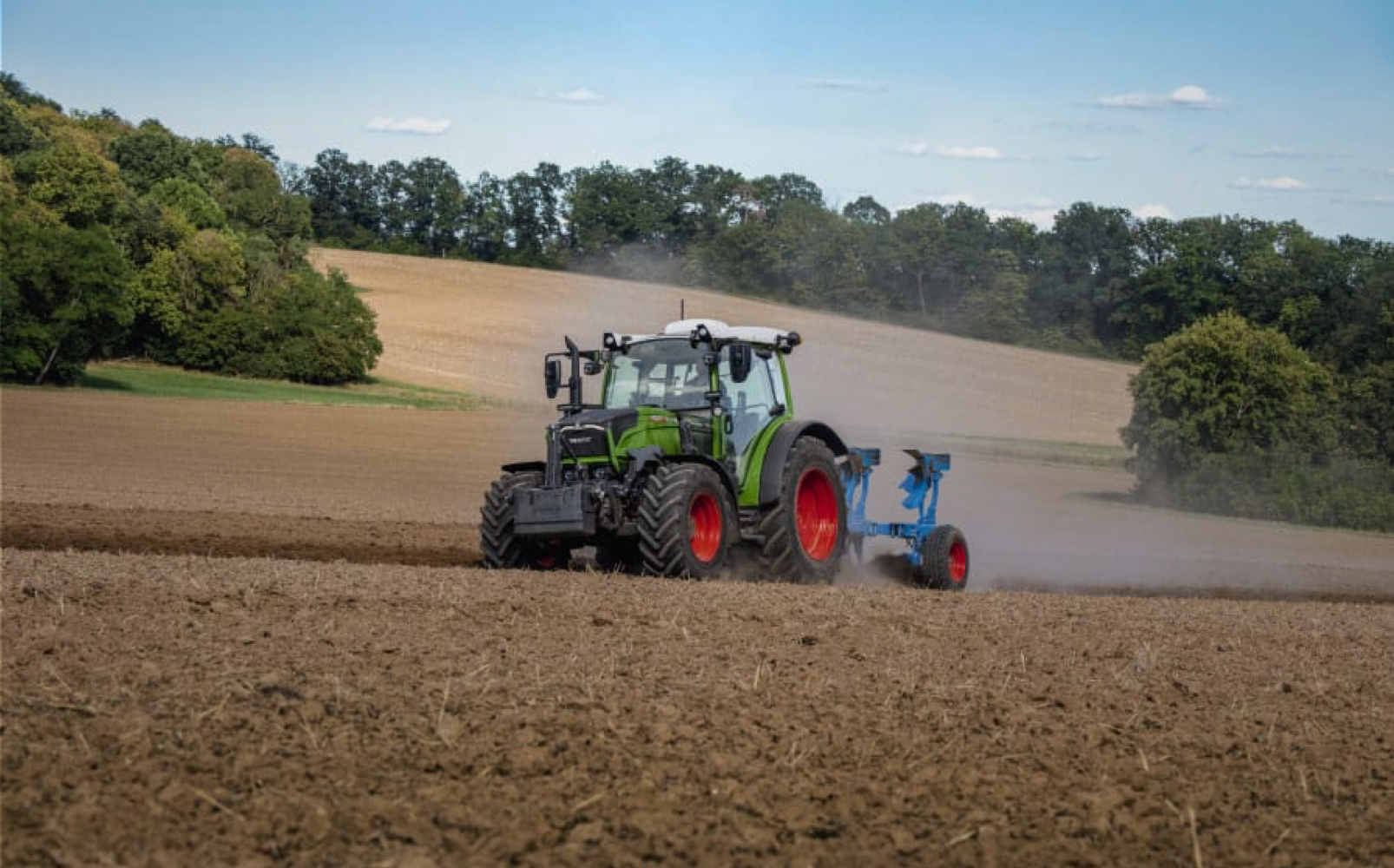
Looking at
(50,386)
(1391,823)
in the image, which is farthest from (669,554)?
(50,386)

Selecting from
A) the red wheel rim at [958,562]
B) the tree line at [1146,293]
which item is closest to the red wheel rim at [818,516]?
the red wheel rim at [958,562]

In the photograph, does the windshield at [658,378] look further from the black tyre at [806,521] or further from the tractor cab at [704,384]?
the black tyre at [806,521]

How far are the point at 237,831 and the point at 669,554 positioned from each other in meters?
7.57

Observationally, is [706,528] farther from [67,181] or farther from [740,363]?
[67,181]

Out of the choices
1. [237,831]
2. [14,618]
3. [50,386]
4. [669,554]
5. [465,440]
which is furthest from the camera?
[50,386]

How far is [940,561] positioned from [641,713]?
8.69 meters

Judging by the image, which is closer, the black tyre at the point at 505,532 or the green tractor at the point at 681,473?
the green tractor at the point at 681,473

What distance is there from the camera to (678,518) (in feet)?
43.2

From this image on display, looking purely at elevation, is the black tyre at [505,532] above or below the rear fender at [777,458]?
below

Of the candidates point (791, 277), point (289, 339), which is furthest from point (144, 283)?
point (791, 277)

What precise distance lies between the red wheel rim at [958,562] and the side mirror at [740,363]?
12.5ft

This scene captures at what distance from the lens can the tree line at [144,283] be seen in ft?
142

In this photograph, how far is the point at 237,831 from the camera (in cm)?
588

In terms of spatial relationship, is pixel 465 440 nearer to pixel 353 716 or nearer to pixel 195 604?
pixel 195 604
